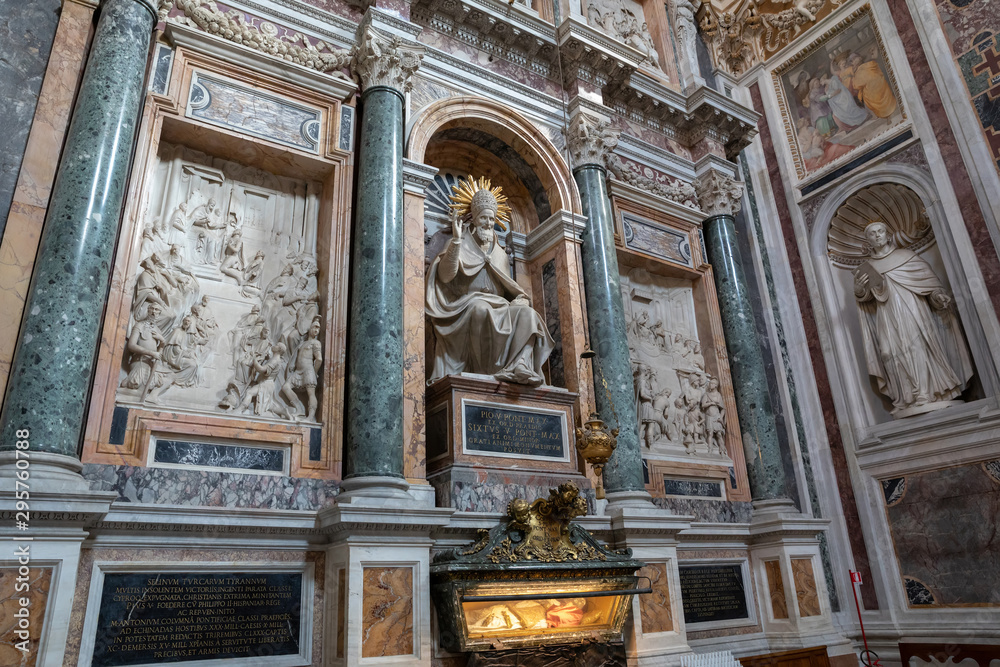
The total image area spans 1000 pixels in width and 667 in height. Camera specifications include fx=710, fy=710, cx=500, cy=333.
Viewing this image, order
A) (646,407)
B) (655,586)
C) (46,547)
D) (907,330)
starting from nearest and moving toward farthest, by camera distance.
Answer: (46,547), (655,586), (646,407), (907,330)

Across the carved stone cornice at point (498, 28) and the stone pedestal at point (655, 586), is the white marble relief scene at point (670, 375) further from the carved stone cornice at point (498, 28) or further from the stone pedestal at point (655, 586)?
the carved stone cornice at point (498, 28)

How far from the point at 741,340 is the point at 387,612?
635 cm

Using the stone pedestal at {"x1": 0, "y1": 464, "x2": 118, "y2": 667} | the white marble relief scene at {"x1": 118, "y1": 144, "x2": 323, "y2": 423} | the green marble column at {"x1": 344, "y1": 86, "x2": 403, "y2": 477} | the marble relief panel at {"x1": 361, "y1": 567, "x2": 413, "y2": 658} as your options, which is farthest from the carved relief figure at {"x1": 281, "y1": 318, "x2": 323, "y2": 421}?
the stone pedestal at {"x1": 0, "y1": 464, "x2": 118, "y2": 667}

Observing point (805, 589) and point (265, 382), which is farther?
point (805, 589)

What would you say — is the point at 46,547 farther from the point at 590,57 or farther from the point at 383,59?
the point at 590,57

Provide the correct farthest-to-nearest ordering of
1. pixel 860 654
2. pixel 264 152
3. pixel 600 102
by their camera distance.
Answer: pixel 600 102 → pixel 860 654 → pixel 264 152

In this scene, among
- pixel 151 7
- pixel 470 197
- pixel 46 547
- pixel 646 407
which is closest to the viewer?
pixel 46 547

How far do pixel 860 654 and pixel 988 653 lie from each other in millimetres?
1819

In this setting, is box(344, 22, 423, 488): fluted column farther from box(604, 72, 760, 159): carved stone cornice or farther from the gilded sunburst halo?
box(604, 72, 760, 159): carved stone cornice

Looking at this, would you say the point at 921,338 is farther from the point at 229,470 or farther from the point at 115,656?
the point at 115,656

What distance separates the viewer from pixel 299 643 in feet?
18.7

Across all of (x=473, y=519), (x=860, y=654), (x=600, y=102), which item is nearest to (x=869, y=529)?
(x=860, y=654)

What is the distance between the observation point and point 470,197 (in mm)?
8781

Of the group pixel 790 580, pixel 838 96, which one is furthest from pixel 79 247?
pixel 838 96
